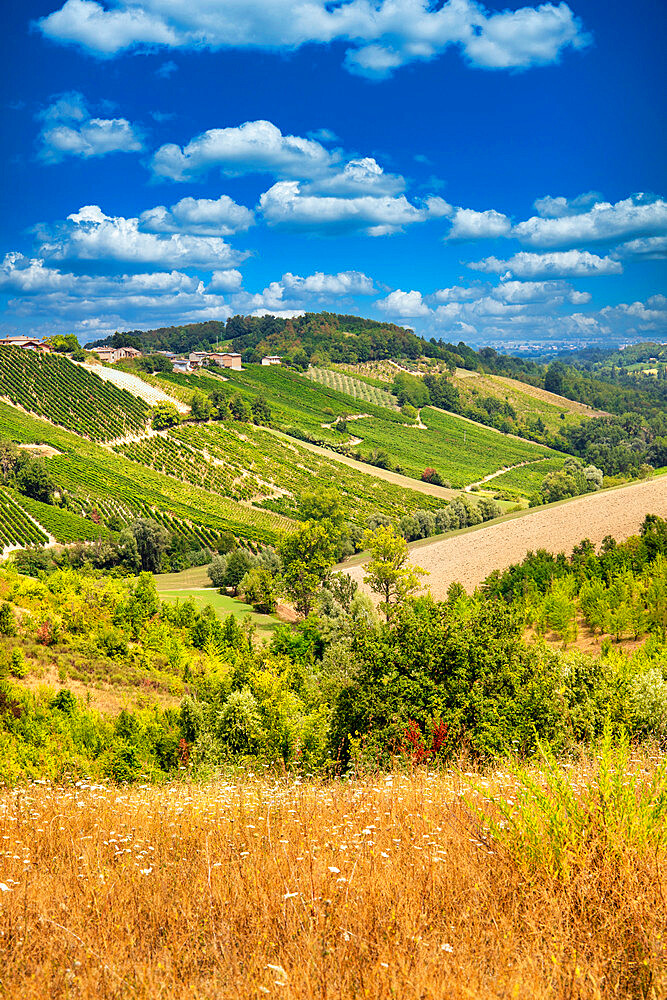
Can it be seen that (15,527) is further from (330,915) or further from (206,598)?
(330,915)

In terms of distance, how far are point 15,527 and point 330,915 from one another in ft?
264

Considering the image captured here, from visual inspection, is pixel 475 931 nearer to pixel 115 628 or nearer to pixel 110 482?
pixel 115 628

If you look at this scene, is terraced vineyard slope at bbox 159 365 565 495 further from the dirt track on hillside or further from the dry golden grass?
the dry golden grass

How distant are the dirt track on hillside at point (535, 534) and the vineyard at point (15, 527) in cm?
3873

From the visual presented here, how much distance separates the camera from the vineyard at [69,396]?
122 metres

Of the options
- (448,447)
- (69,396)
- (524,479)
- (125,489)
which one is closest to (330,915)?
(125,489)

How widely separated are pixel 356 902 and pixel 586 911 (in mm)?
1441

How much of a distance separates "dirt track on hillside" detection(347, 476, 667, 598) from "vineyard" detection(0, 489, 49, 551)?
38729 millimetres

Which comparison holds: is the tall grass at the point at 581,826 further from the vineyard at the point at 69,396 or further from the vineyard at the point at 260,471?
the vineyard at the point at 69,396

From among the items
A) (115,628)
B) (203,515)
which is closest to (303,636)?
(115,628)

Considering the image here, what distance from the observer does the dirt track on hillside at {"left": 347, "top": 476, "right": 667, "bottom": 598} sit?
52375 millimetres

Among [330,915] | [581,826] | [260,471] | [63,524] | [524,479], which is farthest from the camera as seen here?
[524,479]

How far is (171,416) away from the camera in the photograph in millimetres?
130000

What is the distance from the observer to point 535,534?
57875 mm
